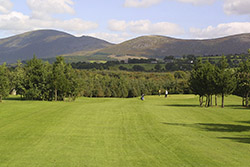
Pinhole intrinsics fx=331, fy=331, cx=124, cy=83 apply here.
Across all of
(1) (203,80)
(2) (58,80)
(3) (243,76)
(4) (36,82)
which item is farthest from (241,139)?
(4) (36,82)

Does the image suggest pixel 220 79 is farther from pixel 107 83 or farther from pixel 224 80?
pixel 107 83

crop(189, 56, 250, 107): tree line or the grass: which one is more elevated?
crop(189, 56, 250, 107): tree line

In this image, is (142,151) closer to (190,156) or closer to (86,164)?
(190,156)

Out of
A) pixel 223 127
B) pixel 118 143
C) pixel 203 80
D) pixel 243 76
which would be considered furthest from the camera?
pixel 243 76

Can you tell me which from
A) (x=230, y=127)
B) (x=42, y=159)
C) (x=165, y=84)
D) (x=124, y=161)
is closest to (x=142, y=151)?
(x=124, y=161)

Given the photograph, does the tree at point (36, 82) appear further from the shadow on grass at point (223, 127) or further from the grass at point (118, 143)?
the shadow on grass at point (223, 127)

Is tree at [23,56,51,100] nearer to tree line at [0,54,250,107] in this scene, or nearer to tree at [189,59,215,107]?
tree line at [0,54,250,107]

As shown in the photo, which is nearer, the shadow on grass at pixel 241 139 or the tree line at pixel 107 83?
the shadow on grass at pixel 241 139

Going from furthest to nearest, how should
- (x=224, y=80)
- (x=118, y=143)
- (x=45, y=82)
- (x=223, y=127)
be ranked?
(x=45, y=82) → (x=224, y=80) → (x=223, y=127) → (x=118, y=143)

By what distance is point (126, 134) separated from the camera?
23.8 meters

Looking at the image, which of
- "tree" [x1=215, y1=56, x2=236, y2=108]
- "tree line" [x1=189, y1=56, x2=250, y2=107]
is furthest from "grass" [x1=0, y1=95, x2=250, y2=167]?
"tree line" [x1=189, y1=56, x2=250, y2=107]

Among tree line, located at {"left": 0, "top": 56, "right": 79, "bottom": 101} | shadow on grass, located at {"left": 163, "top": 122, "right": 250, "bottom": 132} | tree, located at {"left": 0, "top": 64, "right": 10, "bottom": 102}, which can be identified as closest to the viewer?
shadow on grass, located at {"left": 163, "top": 122, "right": 250, "bottom": 132}

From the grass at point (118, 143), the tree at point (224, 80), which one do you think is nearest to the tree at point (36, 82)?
the tree at point (224, 80)

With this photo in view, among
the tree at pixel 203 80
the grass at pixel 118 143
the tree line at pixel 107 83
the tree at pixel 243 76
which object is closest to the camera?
the grass at pixel 118 143
